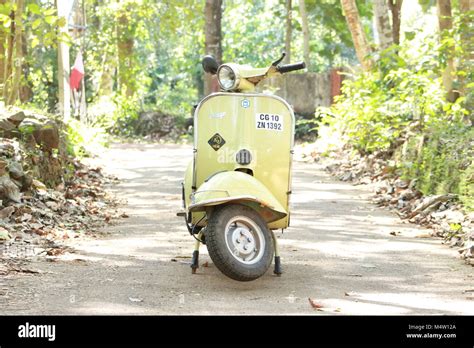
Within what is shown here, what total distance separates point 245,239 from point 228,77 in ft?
4.03

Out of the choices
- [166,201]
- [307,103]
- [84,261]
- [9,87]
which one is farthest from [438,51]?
[307,103]

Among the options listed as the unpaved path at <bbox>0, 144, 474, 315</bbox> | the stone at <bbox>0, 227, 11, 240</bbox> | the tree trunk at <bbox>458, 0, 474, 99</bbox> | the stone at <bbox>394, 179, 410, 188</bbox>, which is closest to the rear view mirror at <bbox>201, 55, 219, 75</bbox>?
the unpaved path at <bbox>0, 144, 474, 315</bbox>

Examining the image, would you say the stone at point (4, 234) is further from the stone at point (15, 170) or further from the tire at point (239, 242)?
the tire at point (239, 242)

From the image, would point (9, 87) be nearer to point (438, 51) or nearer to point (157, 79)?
point (438, 51)

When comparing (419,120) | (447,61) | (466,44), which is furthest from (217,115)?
(447,61)

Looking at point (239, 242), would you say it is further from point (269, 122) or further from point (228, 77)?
point (228, 77)

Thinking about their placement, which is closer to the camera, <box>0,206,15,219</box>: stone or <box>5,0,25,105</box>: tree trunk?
<box>0,206,15,219</box>: stone

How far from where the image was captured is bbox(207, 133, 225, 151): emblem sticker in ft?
21.4

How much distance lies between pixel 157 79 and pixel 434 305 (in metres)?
35.3

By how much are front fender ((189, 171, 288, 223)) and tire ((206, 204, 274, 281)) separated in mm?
79

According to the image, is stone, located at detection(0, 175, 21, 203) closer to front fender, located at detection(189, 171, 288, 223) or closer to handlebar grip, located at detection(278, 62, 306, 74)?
front fender, located at detection(189, 171, 288, 223)

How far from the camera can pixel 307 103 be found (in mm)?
24594

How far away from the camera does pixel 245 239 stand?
589cm

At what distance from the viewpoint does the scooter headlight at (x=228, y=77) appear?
6426 mm
